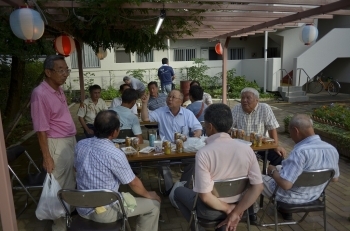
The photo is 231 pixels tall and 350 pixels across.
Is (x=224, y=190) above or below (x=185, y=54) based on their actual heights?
below

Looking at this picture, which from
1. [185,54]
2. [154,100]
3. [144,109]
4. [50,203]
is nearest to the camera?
[50,203]

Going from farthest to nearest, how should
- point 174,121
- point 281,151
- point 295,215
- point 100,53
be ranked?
point 100,53 → point 174,121 → point 281,151 → point 295,215

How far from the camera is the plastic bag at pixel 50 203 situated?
2539mm

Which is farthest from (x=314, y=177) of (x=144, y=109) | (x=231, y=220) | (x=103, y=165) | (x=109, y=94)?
(x=109, y=94)

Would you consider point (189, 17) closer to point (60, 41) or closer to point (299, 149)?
point (60, 41)

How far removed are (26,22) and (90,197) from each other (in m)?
2.34

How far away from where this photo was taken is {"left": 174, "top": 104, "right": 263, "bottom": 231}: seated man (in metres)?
1.98

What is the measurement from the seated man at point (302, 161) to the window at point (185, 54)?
1349 cm

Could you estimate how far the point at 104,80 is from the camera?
46.2ft

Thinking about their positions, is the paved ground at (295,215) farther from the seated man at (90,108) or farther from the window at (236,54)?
the window at (236,54)

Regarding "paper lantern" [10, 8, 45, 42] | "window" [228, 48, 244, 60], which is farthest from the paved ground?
"window" [228, 48, 244, 60]

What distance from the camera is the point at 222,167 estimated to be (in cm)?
202

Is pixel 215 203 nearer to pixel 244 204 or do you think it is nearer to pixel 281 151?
pixel 244 204

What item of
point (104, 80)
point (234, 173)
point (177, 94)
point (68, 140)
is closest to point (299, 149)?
point (234, 173)
